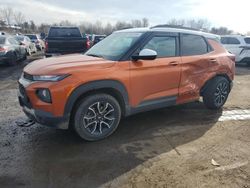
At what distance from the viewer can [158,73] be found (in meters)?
4.62

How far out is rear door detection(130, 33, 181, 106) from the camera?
441 cm

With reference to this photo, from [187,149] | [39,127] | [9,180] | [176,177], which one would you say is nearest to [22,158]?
[9,180]

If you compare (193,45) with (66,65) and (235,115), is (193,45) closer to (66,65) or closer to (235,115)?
(235,115)

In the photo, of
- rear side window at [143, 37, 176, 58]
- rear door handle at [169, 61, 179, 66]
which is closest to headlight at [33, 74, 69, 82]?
rear side window at [143, 37, 176, 58]

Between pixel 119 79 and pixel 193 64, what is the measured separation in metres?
1.76

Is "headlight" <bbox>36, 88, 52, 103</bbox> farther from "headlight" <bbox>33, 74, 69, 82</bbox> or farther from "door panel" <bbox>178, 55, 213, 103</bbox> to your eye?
"door panel" <bbox>178, 55, 213, 103</bbox>

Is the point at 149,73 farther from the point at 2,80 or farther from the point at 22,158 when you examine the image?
the point at 2,80

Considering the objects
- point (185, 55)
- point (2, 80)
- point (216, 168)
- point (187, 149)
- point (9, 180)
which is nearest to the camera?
point (9, 180)

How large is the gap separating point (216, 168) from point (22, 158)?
8.75 feet

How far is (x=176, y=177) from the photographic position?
330 centimetres

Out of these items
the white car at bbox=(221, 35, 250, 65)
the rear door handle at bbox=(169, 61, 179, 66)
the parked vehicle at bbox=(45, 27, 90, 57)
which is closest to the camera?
the rear door handle at bbox=(169, 61, 179, 66)

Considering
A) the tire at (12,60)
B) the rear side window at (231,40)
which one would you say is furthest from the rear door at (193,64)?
the tire at (12,60)

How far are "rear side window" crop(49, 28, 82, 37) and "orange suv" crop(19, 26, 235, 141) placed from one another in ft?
23.7

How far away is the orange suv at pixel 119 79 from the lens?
150 inches
